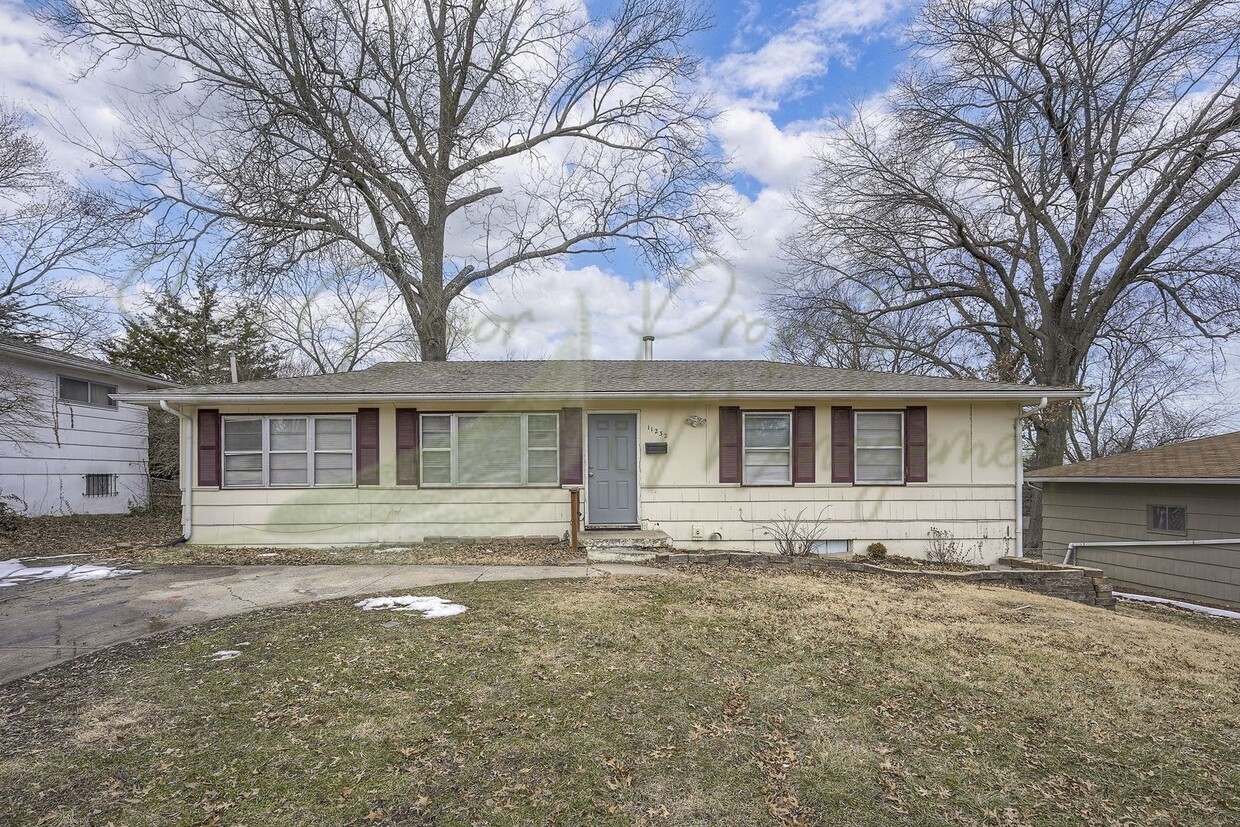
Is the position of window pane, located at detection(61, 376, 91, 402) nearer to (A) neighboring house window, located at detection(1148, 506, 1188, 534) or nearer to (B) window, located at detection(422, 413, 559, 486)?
(B) window, located at detection(422, 413, 559, 486)

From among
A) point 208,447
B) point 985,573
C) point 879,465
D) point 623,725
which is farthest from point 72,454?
point 985,573

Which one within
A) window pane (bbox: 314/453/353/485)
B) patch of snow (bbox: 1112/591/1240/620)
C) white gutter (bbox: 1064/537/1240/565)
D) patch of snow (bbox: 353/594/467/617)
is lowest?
patch of snow (bbox: 1112/591/1240/620)

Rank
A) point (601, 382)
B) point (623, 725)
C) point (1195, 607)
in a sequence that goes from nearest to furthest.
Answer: point (623, 725), point (1195, 607), point (601, 382)

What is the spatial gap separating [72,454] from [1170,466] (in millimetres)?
23103

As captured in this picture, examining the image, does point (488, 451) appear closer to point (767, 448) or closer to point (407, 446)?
point (407, 446)

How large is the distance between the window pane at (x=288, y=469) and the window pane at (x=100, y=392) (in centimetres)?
779

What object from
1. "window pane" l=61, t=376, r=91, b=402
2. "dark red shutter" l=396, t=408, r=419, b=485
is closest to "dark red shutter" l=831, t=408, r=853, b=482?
"dark red shutter" l=396, t=408, r=419, b=485

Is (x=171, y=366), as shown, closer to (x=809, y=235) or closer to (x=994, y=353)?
(x=809, y=235)

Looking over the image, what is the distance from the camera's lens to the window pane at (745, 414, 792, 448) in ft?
33.2

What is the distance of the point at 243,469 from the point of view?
9.88 meters

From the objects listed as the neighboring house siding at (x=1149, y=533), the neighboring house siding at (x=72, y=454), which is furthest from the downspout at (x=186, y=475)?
the neighboring house siding at (x=1149, y=533)

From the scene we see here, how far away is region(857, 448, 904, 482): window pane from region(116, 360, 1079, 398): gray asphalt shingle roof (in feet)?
3.83

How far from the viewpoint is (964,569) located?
9.31 meters

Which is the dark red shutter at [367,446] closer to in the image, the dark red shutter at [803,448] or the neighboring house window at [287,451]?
the neighboring house window at [287,451]
